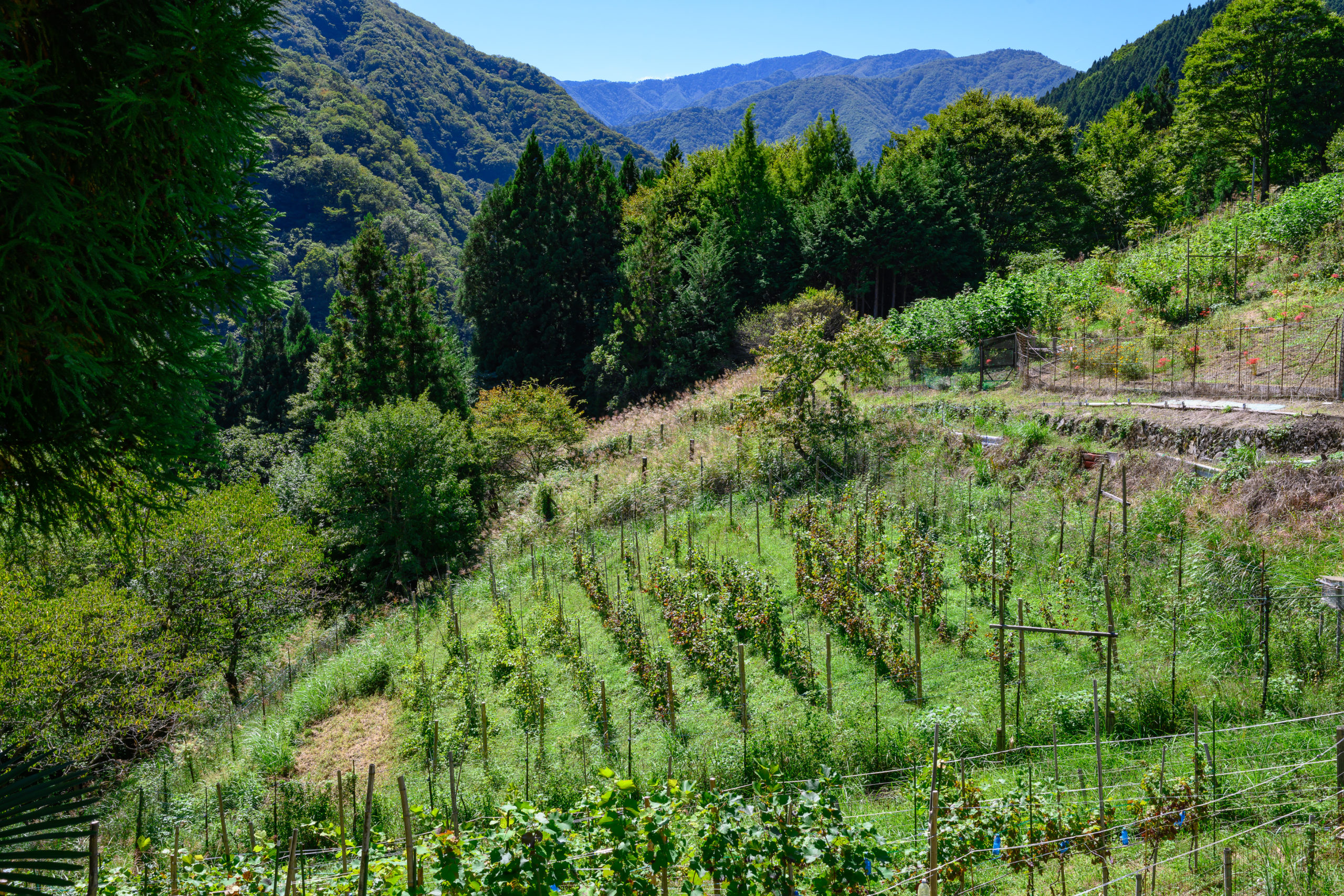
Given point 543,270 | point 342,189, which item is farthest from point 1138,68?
point 342,189

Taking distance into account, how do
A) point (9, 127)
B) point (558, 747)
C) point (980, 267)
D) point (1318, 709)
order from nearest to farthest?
point (9, 127) → point (1318, 709) → point (558, 747) → point (980, 267)

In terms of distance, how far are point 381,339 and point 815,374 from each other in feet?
52.1

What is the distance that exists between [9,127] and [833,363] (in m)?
14.0

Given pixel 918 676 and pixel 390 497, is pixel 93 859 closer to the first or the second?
pixel 918 676

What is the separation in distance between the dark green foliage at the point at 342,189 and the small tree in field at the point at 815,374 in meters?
46.9

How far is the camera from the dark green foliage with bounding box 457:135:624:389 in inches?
1332

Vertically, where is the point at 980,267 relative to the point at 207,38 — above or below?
above

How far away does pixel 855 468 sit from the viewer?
14234 millimetres

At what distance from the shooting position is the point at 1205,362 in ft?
44.9

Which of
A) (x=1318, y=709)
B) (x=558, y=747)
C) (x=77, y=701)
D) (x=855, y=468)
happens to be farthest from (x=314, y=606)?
(x=1318, y=709)

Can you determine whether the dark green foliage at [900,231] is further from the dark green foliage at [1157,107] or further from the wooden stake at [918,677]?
the dark green foliage at [1157,107]

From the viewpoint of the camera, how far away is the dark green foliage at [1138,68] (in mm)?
74312

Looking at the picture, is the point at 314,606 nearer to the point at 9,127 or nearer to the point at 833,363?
the point at 833,363

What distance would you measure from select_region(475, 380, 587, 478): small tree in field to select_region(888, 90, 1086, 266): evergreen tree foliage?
20949 millimetres
